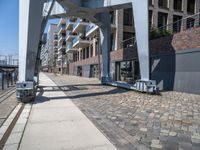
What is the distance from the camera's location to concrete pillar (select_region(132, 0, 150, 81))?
12055mm

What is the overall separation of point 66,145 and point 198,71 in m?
9.52

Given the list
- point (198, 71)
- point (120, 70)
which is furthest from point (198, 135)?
point (120, 70)

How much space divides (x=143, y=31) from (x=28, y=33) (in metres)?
6.47

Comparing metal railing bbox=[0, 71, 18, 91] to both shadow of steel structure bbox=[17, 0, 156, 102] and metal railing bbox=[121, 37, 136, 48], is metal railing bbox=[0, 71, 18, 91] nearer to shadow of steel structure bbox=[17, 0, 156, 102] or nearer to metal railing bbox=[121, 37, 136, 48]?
shadow of steel structure bbox=[17, 0, 156, 102]

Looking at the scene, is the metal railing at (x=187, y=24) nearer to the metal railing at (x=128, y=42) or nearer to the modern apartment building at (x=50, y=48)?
the metal railing at (x=128, y=42)

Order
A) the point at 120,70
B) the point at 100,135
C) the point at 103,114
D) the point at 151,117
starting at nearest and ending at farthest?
the point at 100,135 → the point at 151,117 → the point at 103,114 → the point at 120,70

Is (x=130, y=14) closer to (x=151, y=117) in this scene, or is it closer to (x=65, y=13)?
(x=65, y=13)

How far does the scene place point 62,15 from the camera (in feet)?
52.2

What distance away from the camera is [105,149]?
406cm

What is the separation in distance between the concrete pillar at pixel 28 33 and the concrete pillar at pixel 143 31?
18.6 feet

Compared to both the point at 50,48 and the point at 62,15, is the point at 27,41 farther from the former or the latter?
the point at 50,48

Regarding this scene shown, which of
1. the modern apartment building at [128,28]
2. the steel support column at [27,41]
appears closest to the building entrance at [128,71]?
the modern apartment building at [128,28]

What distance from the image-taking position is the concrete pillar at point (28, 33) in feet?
29.8

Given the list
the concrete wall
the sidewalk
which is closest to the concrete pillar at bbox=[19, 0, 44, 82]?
the sidewalk
